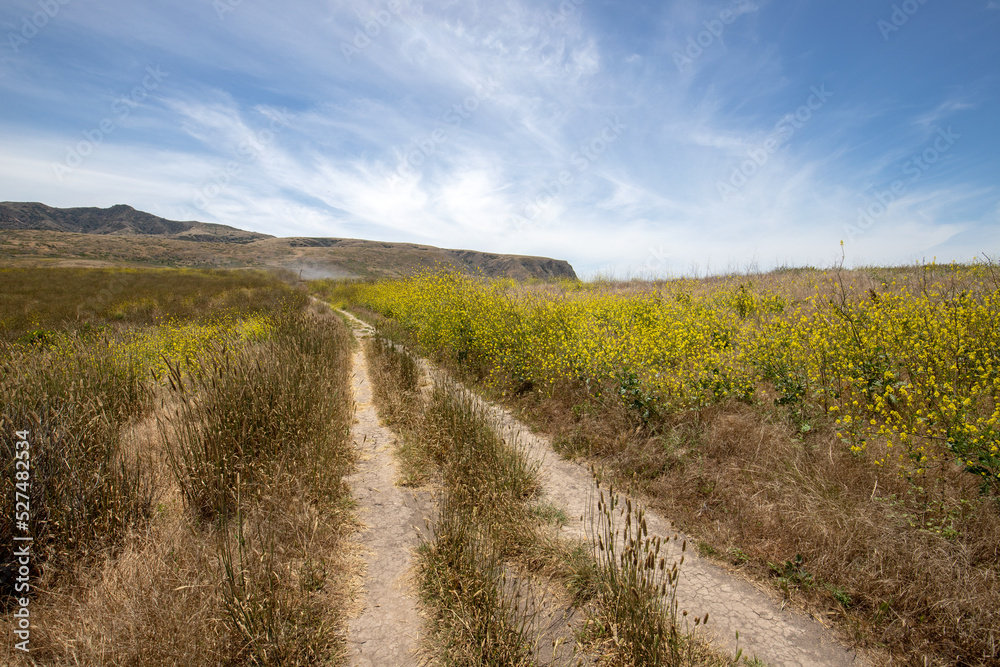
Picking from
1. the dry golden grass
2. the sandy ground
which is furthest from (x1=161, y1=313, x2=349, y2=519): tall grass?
the dry golden grass

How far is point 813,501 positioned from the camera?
11.1 ft

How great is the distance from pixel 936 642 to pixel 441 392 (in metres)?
5.01

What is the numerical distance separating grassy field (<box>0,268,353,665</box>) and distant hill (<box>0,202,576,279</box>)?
9490 millimetres

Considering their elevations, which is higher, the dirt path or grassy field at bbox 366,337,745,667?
grassy field at bbox 366,337,745,667

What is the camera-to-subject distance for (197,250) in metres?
94.8

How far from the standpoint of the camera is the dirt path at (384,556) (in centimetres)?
255

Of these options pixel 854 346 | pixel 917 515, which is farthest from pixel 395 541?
pixel 854 346

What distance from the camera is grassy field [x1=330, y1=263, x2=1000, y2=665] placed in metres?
2.65

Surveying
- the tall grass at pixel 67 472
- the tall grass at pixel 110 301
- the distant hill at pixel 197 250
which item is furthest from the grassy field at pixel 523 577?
the tall grass at pixel 110 301

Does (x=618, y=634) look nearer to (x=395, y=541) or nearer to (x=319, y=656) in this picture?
(x=319, y=656)

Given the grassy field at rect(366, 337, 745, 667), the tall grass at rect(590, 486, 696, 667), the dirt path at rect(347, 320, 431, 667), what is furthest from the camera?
the dirt path at rect(347, 320, 431, 667)

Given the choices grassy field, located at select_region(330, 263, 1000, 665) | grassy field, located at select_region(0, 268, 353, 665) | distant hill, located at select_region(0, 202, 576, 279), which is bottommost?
grassy field, located at select_region(0, 268, 353, 665)

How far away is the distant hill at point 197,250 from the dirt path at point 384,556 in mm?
9284

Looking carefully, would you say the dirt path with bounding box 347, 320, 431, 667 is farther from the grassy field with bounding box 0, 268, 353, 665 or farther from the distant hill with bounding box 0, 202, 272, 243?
the distant hill with bounding box 0, 202, 272, 243
